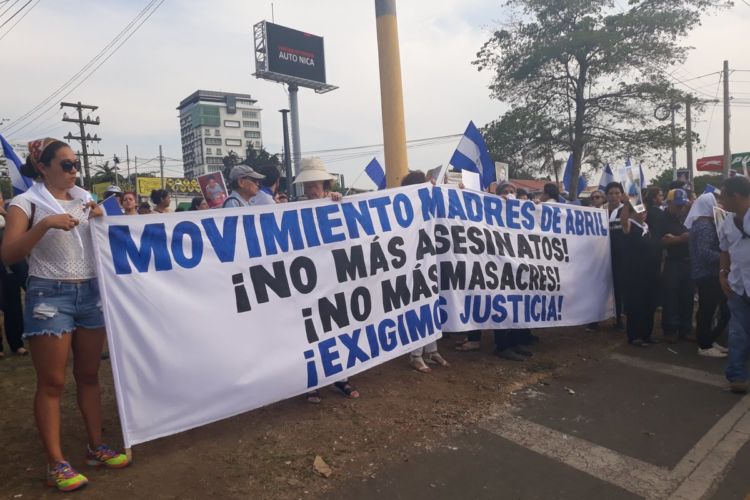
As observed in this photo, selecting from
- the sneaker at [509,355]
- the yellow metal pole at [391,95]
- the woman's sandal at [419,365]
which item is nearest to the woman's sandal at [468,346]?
the sneaker at [509,355]

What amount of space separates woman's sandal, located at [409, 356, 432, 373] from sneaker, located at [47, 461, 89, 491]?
8.94 ft

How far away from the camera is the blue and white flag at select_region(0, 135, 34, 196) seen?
333 cm

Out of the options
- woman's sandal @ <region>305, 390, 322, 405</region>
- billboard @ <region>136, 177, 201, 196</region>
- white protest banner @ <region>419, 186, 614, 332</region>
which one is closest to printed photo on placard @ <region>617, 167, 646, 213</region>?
white protest banner @ <region>419, 186, 614, 332</region>

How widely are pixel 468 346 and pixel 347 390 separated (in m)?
1.76

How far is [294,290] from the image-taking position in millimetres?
3541

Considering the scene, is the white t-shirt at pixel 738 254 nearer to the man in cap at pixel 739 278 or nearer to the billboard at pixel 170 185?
the man in cap at pixel 739 278

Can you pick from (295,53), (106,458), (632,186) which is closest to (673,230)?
(632,186)

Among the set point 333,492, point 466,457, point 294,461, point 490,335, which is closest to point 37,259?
point 294,461

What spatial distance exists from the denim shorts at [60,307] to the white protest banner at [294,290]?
0.11 metres

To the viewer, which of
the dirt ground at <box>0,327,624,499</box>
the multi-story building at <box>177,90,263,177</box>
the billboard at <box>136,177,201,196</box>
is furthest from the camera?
the multi-story building at <box>177,90,263,177</box>

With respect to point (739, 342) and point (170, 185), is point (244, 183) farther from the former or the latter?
point (170, 185)

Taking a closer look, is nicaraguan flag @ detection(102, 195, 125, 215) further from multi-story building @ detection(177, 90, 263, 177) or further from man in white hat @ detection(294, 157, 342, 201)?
multi-story building @ detection(177, 90, 263, 177)

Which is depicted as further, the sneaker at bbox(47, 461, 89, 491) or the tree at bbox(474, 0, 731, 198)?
the tree at bbox(474, 0, 731, 198)

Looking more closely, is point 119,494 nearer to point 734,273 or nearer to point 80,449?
point 80,449
